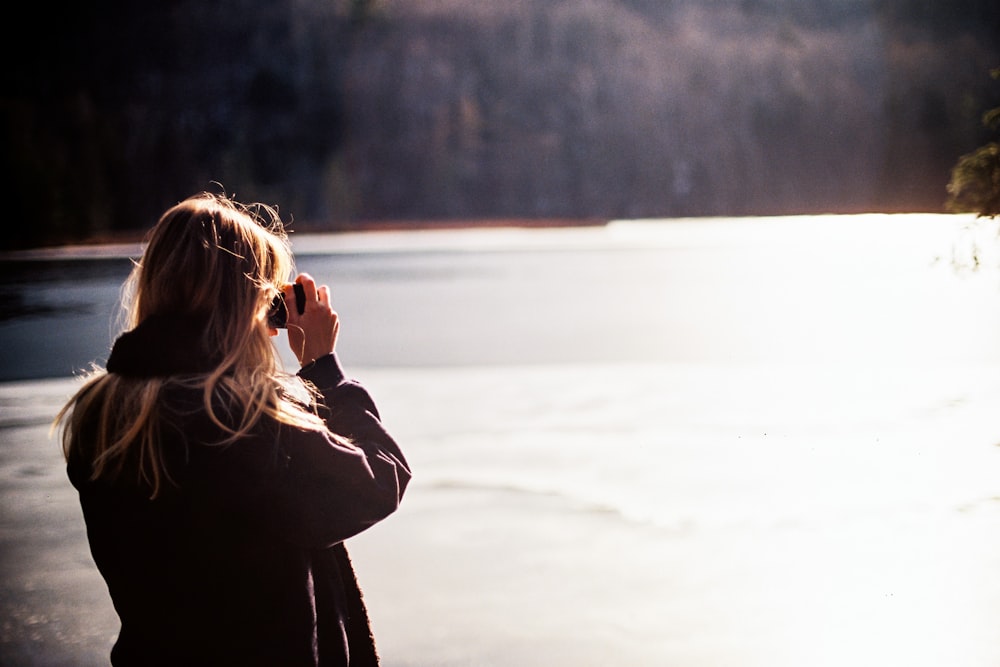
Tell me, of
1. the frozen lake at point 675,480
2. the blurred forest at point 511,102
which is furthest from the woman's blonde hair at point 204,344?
the blurred forest at point 511,102

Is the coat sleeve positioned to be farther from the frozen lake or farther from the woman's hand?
the frozen lake

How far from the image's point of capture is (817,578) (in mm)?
3174

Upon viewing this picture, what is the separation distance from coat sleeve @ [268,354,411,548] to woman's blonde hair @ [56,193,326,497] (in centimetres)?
3

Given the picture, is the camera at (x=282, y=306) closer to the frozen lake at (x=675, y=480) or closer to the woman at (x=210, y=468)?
the woman at (x=210, y=468)

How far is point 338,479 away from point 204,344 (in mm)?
200

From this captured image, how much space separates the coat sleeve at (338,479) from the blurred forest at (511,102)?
40.3 m

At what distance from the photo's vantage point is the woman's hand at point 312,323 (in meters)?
1.19

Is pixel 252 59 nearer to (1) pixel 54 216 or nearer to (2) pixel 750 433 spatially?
(1) pixel 54 216

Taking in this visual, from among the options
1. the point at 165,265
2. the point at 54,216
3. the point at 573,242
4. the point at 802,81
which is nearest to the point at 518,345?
the point at 165,265

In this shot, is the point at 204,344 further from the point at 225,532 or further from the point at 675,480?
the point at 675,480

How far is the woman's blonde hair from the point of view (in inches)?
40.1

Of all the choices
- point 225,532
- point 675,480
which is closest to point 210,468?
point 225,532

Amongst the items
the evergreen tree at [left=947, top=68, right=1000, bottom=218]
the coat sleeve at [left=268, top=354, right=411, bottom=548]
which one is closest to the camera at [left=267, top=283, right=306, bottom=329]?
the coat sleeve at [left=268, top=354, right=411, bottom=548]

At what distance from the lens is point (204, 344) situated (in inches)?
41.0
